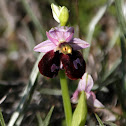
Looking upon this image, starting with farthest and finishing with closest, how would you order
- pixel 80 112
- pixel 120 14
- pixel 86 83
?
pixel 120 14 < pixel 86 83 < pixel 80 112

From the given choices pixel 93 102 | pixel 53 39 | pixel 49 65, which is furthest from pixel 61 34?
pixel 93 102

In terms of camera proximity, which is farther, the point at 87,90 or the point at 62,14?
the point at 87,90

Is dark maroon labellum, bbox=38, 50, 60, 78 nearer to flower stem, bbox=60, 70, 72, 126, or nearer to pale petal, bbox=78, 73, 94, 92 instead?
flower stem, bbox=60, 70, 72, 126

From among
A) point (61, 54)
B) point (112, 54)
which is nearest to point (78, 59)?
point (61, 54)

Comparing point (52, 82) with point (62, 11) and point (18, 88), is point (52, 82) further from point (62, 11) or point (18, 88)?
point (62, 11)

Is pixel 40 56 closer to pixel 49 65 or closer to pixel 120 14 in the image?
pixel 49 65

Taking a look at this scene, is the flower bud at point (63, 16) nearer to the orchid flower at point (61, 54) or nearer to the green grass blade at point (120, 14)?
the orchid flower at point (61, 54)

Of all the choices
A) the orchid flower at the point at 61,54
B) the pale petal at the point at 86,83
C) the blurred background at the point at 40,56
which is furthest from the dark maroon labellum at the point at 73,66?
the blurred background at the point at 40,56
